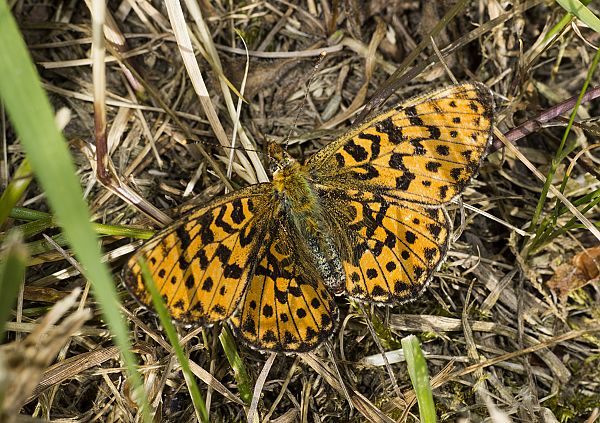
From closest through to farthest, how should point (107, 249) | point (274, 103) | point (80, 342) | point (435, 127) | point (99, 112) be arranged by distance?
point (99, 112), point (435, 127), point (80, 342), point (107, 249), point (274, 103)

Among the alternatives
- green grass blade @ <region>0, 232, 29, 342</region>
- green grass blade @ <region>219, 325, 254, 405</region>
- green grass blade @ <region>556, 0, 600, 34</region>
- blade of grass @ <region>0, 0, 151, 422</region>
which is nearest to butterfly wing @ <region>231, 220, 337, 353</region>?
green grass blade @ <region>219, 325, 254, 405</region>

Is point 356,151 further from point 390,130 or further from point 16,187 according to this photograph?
point 16,187

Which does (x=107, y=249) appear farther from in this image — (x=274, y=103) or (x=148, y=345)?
(x=274, y=103)

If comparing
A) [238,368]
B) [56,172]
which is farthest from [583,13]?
[56,172]

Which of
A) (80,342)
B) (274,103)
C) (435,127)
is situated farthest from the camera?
(274,103)

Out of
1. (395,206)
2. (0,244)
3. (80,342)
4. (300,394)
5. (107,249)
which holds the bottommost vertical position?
(300,394)

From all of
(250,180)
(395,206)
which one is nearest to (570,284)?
(395,206)

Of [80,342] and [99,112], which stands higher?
[99,112]

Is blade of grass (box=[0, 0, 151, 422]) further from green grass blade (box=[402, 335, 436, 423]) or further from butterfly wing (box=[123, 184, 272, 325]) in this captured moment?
green grass blade (box=[402, 335, 436, 423])
